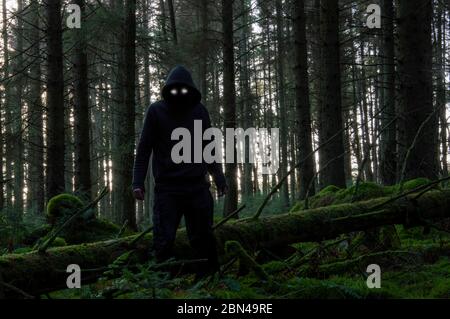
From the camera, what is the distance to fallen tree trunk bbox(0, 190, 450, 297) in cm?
433

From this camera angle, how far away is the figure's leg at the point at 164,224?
189 inches

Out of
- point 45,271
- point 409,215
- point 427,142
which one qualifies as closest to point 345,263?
point 409,215

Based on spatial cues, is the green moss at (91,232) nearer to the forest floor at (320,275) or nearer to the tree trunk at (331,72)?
the forest floor at (320,275)

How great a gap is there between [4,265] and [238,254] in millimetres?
2213

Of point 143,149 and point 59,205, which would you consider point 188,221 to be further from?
point 59,205

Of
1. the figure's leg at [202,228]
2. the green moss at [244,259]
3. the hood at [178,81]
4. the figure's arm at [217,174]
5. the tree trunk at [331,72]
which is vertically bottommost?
the green moss at [244,259]

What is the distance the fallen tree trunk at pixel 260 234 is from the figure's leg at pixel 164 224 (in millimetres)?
362

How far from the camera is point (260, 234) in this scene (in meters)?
5.73

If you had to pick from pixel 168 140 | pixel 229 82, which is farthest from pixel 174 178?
pixel 229 82

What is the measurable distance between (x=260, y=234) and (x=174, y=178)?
1.42 metres

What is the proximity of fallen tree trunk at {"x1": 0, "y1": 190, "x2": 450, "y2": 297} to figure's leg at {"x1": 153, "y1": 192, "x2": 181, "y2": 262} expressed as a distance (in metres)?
0.36

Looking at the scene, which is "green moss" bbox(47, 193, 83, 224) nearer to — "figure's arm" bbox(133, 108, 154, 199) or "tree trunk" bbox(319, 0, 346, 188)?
"figure's arm" bbox(133, 108, 154, 199)

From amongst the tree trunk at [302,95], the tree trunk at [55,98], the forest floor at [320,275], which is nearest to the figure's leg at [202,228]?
the forest floor at [320,275]

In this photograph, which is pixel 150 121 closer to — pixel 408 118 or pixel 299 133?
pixel 408 118
